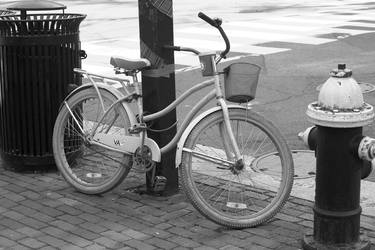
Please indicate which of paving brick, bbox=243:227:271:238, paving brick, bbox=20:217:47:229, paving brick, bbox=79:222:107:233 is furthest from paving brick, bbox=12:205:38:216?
paving brick, bbox=243:227:271:238

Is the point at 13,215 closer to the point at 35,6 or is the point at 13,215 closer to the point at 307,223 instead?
the point at 35,6

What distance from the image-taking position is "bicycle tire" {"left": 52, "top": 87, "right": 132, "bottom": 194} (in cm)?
561

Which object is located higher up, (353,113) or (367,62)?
(353,113)

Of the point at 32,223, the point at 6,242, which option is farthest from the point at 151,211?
the point at 6,242

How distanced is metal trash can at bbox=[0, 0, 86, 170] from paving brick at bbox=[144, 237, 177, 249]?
1767 millimetres

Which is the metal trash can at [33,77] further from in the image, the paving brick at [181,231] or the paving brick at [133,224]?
the paving brick at [181,231]

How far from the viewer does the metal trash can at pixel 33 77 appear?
6.04 metres

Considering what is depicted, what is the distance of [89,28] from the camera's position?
16516 mm

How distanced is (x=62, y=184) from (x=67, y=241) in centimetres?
123

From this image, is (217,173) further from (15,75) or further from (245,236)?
(15,75)

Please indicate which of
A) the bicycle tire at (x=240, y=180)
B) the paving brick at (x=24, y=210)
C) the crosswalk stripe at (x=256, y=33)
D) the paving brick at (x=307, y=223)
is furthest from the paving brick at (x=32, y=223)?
the crosswalk stripe at (x=256, y=33)

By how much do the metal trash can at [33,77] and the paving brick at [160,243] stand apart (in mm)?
1767

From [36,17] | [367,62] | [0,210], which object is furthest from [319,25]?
[0,210]

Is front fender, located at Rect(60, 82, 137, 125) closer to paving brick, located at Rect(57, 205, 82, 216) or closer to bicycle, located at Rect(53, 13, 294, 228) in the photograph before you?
bicycle, located at Rect(53, 13, 294, 228)
